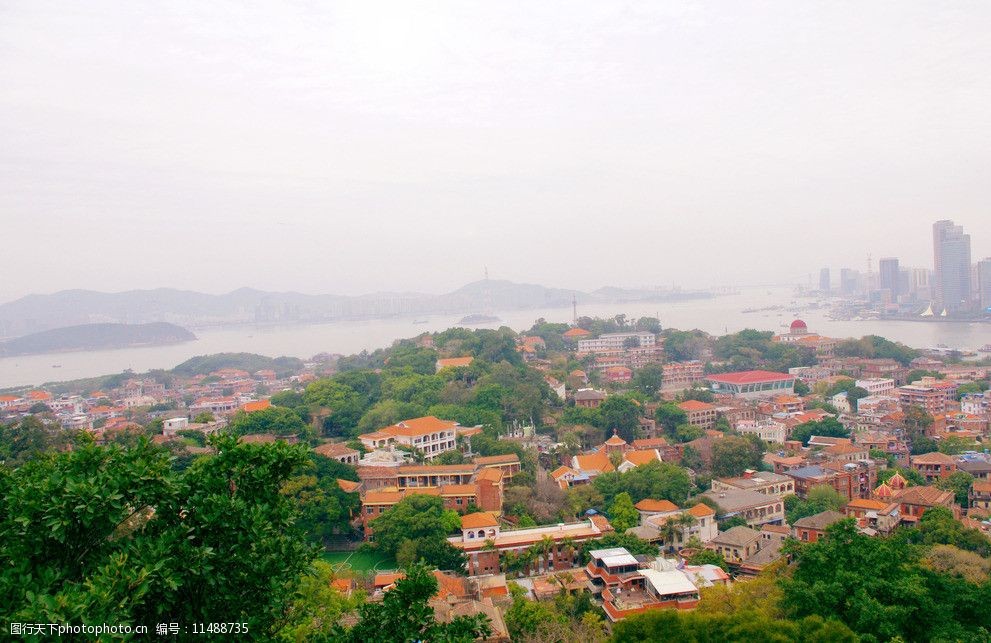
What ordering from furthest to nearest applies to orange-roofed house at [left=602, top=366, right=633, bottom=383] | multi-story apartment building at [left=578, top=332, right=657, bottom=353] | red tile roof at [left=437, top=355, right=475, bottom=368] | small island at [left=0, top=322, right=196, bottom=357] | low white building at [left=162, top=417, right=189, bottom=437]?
1. small island at [left=0, top=322, right=196, bottom=357]
2. multi-story apartment building at [left=578, top=332, right=657, bottom=353]
3. orange-roofed house at [left=602, top=366, right=633, bottom=383]
4. red tile roof at [left=437, top=355, right=475, bottom=368]
5. low white building at [left=162, top=417, right=189, bottom=437]

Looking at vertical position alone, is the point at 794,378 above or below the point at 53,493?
below

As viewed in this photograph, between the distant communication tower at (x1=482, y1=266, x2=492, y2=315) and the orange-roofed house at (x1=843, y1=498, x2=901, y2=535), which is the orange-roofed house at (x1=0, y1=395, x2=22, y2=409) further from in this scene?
the distant communication tower at (x1=482, y1=266, x2=492, y2=315)

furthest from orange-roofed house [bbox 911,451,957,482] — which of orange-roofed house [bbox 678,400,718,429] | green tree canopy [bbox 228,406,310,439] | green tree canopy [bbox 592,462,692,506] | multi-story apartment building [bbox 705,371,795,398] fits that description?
green tree canopy [bbox 228,406,310,439]

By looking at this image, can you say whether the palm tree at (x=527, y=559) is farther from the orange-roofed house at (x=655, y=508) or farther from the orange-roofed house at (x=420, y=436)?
the orange-roofed house at (x=420, y=436)

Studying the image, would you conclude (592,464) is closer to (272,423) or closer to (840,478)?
(840,478)

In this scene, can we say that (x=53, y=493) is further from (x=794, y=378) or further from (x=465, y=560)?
(x=794, y=378)

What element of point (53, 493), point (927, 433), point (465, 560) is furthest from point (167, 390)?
point (53, 493)
